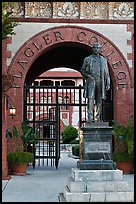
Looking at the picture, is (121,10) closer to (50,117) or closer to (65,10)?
(65,10)

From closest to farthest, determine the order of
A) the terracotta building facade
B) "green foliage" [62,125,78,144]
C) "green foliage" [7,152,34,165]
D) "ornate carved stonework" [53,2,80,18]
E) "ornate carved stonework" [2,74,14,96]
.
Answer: "ornate carved stonework" [2,74,14,96] → "green foliage" [7,152,34,165] → the terracotta building facade → "ornate carved stonework" [53,2,80,18] → "green foliage" [62,125,78,144]

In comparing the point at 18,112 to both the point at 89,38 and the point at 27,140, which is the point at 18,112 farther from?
the point at 89,38

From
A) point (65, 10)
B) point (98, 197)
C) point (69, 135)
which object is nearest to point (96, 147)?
point (98, 197)

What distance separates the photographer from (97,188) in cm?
936

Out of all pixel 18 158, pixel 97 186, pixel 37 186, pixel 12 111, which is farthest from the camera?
pixel 12 111

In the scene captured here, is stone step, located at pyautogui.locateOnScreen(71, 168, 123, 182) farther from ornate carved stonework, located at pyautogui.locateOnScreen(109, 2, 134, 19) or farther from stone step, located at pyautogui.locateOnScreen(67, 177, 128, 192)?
ornate carved stonework, located at pyautogui.locateOnScreen(109, 2, 134, 19)

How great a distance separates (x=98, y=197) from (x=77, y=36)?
859cm

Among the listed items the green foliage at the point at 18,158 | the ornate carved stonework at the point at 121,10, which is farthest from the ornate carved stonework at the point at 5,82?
the ornate carved stonework at the point at 121,10

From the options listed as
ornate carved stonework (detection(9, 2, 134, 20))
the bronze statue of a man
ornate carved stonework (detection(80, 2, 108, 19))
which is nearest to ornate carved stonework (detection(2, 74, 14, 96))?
ornate carved stonework (detection(9, 2, 134, 20))

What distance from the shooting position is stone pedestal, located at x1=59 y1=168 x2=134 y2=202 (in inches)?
361

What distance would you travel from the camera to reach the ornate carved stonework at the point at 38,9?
1630 centimetres

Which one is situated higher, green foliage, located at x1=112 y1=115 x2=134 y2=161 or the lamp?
the lamp

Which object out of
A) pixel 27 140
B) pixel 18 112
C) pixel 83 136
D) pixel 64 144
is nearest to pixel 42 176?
pixel 27 140

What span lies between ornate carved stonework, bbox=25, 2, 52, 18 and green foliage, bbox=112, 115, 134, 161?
506 centimetres
